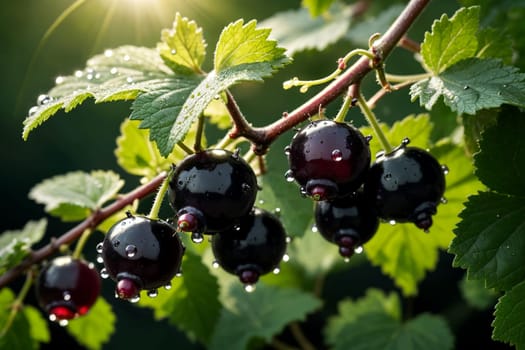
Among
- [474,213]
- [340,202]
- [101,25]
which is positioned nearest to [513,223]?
[474,213]

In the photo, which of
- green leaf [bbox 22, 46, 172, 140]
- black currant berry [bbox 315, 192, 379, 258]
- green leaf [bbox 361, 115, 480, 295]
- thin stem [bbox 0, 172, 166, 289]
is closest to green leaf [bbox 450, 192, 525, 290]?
black currant berry [bbox 315, 192, 379, 258]

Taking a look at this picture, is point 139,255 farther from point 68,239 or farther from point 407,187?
point 68,239

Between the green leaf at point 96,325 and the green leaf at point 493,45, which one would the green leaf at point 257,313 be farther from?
the green leaf at point 493,45

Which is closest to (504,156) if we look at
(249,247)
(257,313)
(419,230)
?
(249,247)

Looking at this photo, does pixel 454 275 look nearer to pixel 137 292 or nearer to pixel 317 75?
pixel 317 75

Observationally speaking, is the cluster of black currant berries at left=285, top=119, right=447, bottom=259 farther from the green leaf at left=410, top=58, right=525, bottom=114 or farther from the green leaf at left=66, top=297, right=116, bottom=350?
the green leaf at left=66, top=297, right=116, bottom=350

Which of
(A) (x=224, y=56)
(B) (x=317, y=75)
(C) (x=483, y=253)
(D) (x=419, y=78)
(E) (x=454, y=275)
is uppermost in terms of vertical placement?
(A) (x=224, y=56)
